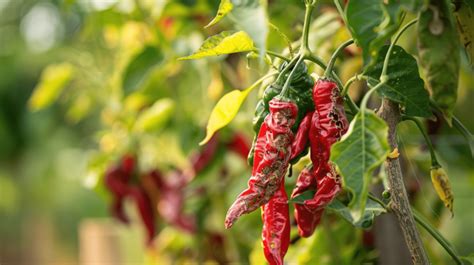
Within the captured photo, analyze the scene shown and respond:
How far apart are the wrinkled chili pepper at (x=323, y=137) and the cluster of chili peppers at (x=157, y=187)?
80 centimetres

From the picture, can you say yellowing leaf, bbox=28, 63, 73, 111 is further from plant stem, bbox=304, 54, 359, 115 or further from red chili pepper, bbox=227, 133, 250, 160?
plant stem, bbox=304, 54, 359, 115

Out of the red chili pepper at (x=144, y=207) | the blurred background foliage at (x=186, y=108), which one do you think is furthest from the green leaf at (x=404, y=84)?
the red chili pepper at (x=144, y=207)

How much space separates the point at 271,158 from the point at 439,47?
161mm

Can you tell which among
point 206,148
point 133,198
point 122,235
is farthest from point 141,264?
point 206,148

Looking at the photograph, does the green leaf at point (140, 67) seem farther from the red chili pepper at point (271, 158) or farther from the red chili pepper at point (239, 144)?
the red chili pepper at point (271, 158)

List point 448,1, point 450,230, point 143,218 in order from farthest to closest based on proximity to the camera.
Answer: point 450,230
point 143,218
point 448,1

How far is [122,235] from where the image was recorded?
217 cm

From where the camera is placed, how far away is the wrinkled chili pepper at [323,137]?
24.0 inches

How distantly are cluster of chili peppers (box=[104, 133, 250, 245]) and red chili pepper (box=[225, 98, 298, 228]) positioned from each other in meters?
0.82

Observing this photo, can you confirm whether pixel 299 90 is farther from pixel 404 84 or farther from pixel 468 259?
pixel 468 259

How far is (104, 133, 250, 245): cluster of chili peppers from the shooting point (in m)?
1.48

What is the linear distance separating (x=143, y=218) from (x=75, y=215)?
777cm

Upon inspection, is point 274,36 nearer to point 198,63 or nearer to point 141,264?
point 198,63

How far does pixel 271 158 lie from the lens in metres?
0.61
